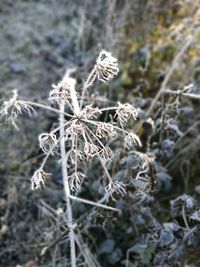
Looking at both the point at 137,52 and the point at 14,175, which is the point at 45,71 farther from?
the point at 14,175

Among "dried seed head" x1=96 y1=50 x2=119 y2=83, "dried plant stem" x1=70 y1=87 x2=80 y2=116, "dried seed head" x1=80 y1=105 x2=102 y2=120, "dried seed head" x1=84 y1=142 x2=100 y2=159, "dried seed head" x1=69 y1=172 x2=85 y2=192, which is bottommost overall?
"dried seed head" x1=69 y1=172 x2=85 y2=192

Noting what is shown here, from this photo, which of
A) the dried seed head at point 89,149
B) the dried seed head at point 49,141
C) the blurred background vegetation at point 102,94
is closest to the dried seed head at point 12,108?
the dried seed head at point 49,141

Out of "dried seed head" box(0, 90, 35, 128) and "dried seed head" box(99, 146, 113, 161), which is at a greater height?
"dried seed head" box(0, 90, 35, 128)

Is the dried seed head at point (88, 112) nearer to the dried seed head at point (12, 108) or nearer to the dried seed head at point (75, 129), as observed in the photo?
the dried seed head at point (75, 129)

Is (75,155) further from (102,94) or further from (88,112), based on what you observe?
(102,94)

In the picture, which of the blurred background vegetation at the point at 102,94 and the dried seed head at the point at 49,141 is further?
the blurred background vegetation at the point at 102,94

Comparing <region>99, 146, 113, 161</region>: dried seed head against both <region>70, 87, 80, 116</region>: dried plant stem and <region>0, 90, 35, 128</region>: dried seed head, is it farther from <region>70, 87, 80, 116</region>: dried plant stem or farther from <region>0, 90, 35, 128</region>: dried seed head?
<region>0, 90, 35, 128</region>: dried seed head

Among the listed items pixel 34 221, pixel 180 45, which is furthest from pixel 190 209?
pixel 180 45

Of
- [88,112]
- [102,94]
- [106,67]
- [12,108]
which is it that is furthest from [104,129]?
[102,94]

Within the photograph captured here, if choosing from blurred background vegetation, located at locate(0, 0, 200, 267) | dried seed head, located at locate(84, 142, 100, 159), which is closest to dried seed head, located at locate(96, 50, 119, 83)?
dried seed head, located at locate(84, 142, 100, 159)
